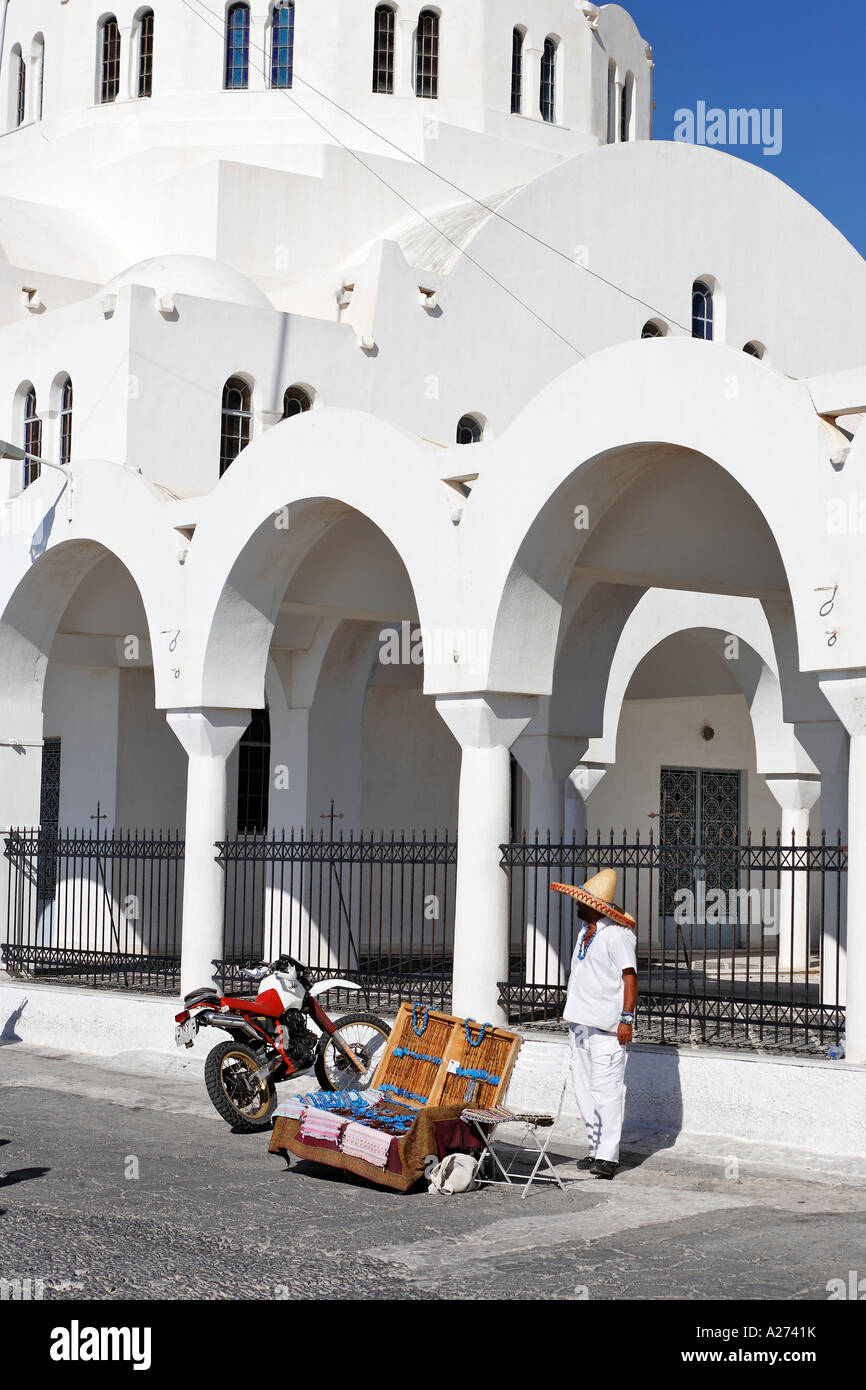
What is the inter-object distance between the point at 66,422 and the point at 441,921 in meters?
7.61

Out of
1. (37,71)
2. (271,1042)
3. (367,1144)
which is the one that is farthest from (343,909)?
(37,71)

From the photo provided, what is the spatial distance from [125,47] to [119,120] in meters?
1.32

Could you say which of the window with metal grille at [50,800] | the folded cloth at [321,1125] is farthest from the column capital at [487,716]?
the window with metal grille at [50,800]

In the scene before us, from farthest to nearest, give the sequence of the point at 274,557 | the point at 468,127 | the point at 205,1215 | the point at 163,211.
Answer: the point at 468,127 < the point at 163,211 < the point at 274,557 < the point at 205,1215

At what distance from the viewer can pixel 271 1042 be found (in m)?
10.0

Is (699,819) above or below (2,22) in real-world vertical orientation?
below

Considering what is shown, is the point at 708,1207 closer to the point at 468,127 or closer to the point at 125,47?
the point at 468,127

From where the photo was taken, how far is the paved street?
635 centimetres

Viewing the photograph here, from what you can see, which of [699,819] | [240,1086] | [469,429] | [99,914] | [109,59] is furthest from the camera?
[109,59]

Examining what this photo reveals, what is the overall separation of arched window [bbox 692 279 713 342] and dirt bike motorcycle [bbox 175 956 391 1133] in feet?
45.8

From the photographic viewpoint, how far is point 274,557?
42.2 ft

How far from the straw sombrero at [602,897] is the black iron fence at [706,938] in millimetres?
763

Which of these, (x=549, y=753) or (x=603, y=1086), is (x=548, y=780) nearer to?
(x=549, y=753)
